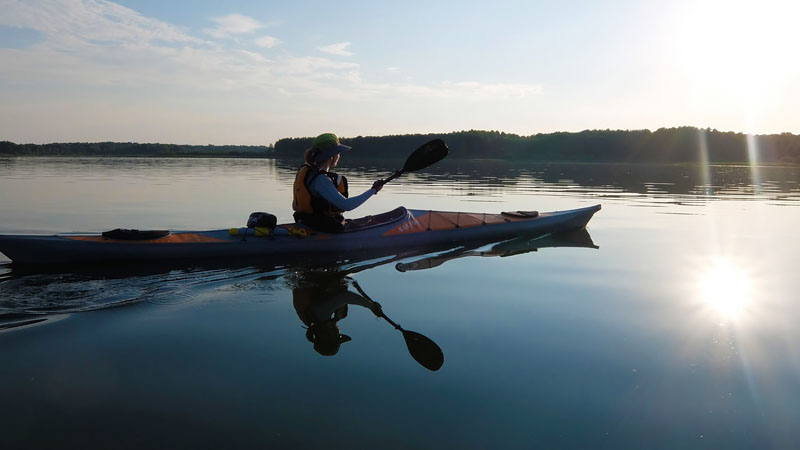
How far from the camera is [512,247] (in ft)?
24.8

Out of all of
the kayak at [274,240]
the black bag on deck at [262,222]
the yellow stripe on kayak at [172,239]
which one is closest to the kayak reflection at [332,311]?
the kayak at [274,240]

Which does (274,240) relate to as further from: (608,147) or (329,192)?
(608,147)

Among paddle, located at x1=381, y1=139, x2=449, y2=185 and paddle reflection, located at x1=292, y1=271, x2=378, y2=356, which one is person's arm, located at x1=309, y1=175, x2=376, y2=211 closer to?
paddle reflection, located at x1=292, y1=271, x2=378, y2=356

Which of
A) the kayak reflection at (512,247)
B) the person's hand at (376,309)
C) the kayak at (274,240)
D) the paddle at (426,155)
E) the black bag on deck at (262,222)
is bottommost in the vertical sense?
the person's hand at (376,309)

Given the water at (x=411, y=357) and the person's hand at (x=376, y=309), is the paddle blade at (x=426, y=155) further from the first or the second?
the person's hand at (x=376, y=309)

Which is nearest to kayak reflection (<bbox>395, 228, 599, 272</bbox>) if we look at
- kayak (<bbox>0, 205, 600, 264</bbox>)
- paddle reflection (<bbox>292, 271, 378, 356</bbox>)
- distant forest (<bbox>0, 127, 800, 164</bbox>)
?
kayak (<bbox>0, 205, 600, 264</bbox>)

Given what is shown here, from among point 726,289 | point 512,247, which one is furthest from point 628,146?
point 726,289

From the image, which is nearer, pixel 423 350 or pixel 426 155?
pixel 423 350

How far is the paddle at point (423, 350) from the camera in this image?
10.6ft

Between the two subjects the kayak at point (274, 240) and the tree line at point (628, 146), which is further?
the tree line at point (628, 146)

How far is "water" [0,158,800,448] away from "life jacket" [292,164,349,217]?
2.61 ft

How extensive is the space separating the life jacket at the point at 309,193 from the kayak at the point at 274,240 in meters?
0.25

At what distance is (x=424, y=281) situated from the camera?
5.43 m

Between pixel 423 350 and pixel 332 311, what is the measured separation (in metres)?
1.08
